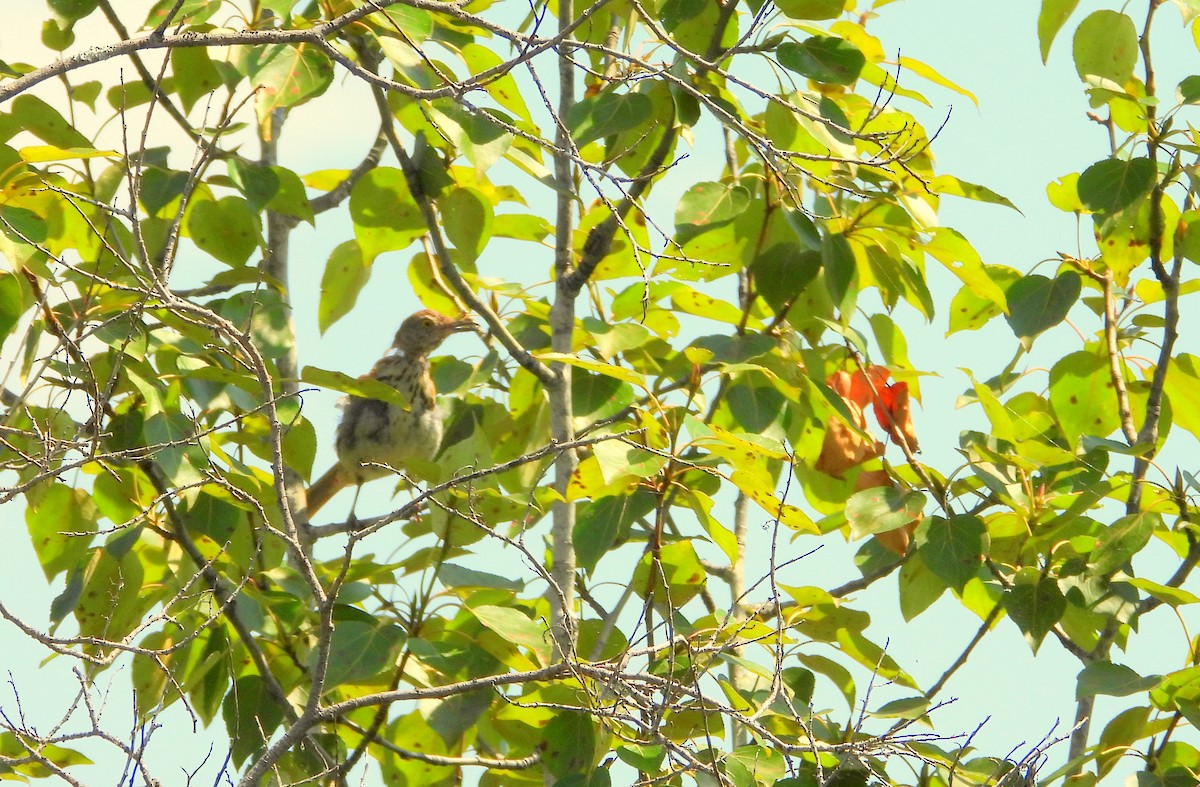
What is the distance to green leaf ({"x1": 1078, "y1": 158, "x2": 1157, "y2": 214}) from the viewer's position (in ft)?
12.9

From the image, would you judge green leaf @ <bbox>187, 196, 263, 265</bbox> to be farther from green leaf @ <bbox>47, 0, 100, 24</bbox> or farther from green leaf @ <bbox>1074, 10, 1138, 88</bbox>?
green leaf @ <bbox>1074, 10, 1138, 88</bbox>

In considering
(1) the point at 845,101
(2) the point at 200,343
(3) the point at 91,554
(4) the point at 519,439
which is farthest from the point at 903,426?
(3) the point at 91,554

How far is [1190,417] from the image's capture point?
14.2 ft

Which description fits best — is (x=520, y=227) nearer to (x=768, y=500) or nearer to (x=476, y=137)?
(x=476, y=137)

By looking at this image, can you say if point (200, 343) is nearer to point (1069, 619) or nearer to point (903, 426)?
point (903, 426)

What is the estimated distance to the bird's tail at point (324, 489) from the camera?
7.68 metres

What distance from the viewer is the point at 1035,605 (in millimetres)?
3854

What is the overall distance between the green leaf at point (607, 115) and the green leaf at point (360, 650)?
1.43 m

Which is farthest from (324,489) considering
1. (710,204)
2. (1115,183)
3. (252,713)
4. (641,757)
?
(1115,183)

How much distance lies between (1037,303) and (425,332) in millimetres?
4278

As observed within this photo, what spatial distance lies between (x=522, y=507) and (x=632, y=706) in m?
1.22

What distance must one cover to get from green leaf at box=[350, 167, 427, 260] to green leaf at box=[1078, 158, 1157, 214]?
2052 mm

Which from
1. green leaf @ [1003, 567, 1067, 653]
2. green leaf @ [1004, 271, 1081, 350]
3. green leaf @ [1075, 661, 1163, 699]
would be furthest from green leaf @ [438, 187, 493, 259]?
green leaf @ [1075, 661, 1163, 699]

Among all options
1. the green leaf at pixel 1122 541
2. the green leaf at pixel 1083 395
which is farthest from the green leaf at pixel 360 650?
the green leaf at pixel 1083 395
